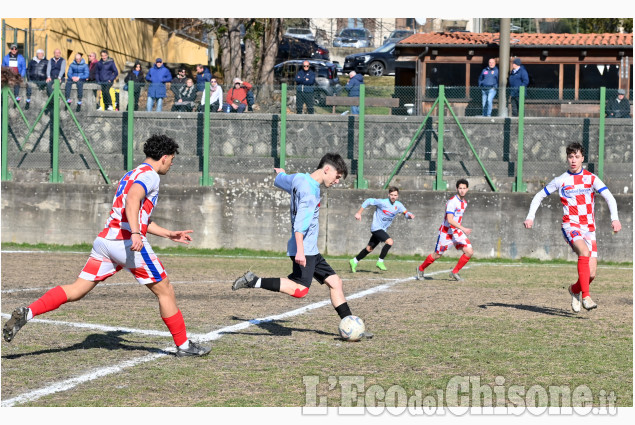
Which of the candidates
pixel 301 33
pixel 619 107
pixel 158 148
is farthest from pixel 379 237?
pixel 301 33

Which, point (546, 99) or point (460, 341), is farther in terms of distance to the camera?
point (546, 99)

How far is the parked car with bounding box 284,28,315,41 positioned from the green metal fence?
2628 cm

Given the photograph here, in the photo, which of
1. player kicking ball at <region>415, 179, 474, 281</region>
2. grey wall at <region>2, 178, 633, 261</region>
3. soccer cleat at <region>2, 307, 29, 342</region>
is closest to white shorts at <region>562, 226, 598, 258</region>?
player kicking ball at <region>415, 179, 474, 281</region>

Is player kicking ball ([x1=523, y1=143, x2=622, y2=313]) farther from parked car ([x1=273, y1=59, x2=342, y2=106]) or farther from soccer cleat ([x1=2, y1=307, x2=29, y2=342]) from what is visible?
parked car ([x1=273, y1=59, x2=342, y2=106])

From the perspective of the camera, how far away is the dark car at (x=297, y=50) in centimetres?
4422

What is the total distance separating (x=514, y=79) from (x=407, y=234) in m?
5.13

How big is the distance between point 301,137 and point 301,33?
28.5m

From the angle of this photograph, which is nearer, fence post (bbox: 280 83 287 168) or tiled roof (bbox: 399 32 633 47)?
fence post (bbox: 280 83 287 168)

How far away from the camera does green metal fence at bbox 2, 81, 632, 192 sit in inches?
839

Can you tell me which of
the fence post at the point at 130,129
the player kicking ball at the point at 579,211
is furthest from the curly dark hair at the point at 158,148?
the fence post at the point at 130,129

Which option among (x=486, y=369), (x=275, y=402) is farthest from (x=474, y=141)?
(x=275, y=402)

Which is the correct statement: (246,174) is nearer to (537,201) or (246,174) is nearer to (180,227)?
(180,227)

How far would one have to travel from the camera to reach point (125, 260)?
7.76 m

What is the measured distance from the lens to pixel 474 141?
2153 cm
